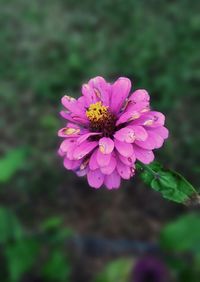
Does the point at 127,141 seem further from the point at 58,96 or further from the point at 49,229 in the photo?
the point at 58,96

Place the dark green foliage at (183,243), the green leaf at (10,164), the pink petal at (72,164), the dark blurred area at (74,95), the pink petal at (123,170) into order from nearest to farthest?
the pink petal at (123,170) → the pink petal at (72,164) → the dark green foliage at (183,243) → the green leaf at (10,164) → the dark blurred area at (74,95)

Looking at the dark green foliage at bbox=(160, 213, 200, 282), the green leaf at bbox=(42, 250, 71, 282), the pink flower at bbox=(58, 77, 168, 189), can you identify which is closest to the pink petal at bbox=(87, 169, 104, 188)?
the pink flower at bbox=(58, 77, 168, 189)

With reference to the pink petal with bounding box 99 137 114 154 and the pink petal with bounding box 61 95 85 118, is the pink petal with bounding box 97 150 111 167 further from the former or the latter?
the pink petal with bounding box 61 95 85 118

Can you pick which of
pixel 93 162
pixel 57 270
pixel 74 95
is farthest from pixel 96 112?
pixel 74 95

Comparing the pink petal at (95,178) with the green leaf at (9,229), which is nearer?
the pink petal at (95,178)

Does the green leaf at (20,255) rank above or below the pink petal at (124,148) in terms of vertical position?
above

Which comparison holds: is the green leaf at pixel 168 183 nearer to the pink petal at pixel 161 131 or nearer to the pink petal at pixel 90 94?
the pink petal at pixel 161 131

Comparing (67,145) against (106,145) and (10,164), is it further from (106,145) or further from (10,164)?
(10,164)

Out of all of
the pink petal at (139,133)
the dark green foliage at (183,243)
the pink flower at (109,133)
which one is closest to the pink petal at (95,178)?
the pink flower at (109,133)
